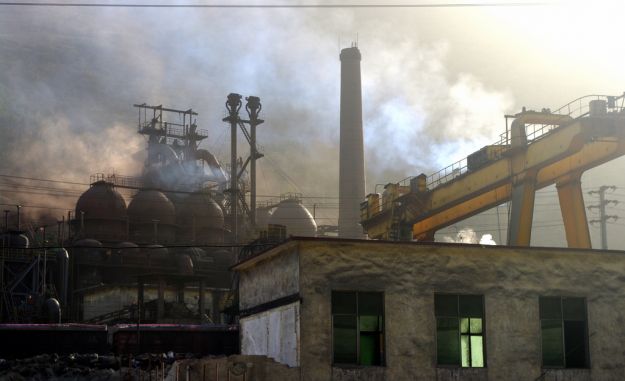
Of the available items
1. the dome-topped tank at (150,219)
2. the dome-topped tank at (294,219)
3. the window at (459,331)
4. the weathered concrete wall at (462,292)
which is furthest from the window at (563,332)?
the dome-topped tank at (294,219)

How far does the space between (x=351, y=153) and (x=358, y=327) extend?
156 feet

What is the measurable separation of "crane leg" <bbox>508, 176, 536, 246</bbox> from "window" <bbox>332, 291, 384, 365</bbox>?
1429cm

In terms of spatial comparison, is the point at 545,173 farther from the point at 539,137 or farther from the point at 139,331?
the point at 139,331

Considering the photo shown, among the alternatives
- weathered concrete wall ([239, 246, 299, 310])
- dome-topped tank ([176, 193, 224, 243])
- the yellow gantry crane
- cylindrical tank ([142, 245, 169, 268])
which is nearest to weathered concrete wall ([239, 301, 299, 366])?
weathered concrete wall ([239, 246, 299, 310])

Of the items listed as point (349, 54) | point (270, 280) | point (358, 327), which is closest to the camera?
point (358, 327)

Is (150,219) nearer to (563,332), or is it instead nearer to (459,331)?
(459,331)

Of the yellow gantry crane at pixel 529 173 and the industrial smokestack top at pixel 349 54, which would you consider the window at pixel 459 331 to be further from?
the industrial smokestack top at pixel 349 54

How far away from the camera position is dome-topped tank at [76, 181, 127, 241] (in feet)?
206

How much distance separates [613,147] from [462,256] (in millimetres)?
11963

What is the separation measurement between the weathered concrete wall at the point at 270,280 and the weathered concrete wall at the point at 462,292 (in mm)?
544

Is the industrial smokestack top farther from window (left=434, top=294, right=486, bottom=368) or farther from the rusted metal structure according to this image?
window (left=434, top=294, right=486, bottom=368)

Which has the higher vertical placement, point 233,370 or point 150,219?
point 150,219

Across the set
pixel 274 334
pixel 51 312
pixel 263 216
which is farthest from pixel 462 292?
pixel 263 216

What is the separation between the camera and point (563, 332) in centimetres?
2073
